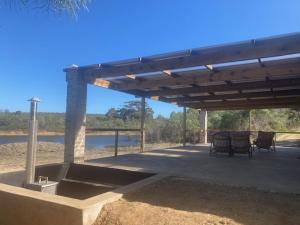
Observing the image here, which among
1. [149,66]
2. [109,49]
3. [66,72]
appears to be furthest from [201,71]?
[109,49]

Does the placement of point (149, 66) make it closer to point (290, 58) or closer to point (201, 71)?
point (201, 71)

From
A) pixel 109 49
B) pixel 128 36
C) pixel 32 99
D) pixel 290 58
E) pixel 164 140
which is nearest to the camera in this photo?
pixel 32 99

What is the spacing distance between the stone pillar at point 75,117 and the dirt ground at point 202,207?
315 centimetres

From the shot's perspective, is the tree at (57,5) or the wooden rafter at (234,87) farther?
the wooden rafter at (234,87)

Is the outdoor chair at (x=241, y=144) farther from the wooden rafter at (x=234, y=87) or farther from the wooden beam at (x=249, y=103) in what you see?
the wooden beam at (x=249, y=103)

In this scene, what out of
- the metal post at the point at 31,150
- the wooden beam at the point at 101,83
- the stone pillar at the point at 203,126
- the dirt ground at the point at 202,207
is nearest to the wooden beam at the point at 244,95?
the stone pillar at the point at 203,126

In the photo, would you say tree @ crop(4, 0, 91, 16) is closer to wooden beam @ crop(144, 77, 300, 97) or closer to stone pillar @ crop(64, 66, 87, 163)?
stone pillar @ crop(64, 66, 87, 163)

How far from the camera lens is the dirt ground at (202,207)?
3217 mm

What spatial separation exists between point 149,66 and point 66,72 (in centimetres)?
222

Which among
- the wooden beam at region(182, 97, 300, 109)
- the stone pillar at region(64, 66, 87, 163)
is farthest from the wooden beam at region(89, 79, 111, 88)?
the wooden beam at region(182, 97, 300, 109)

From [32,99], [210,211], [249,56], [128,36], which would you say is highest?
[128,36]

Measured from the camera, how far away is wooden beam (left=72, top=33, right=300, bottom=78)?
5.16 metres

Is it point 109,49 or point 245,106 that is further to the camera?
point 245,106

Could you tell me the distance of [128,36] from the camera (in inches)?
421
